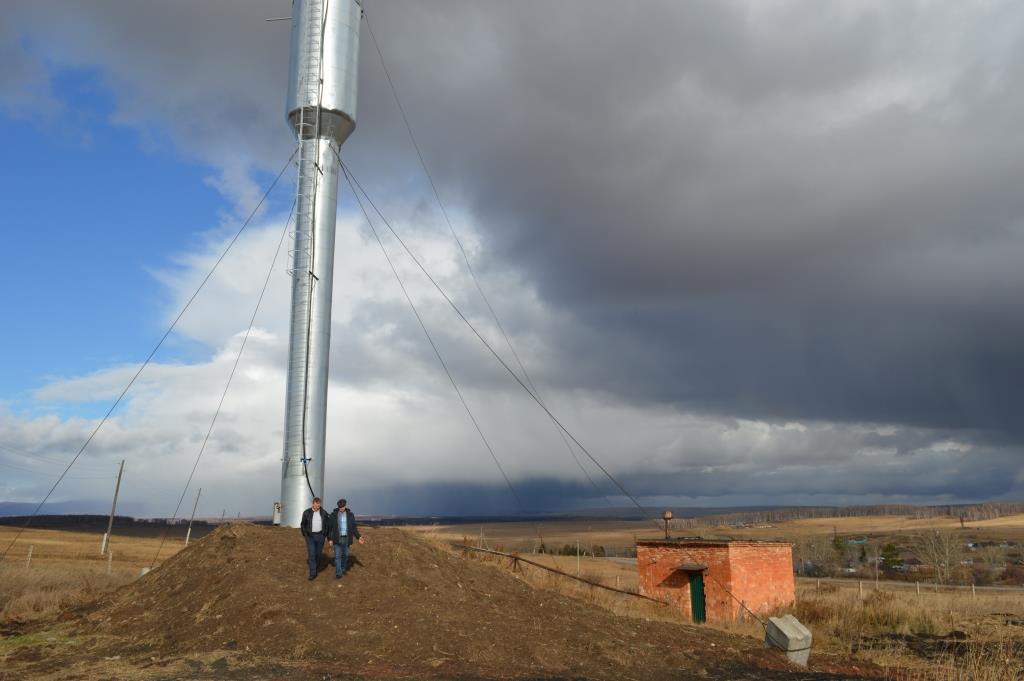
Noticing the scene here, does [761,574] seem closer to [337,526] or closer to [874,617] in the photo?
[874,617]

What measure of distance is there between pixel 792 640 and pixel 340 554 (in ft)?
35.0

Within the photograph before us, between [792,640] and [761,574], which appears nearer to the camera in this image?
[792,640]

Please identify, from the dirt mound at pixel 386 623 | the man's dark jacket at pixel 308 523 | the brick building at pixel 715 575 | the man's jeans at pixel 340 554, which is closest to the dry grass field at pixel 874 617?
the brick building at pixel 715 575

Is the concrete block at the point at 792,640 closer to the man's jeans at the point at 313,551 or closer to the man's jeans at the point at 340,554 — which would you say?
the man's jeans at the point at 340,554

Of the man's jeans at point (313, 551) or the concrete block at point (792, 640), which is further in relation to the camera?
the concrete block at point (792, 640)

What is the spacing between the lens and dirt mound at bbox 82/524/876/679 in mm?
14906

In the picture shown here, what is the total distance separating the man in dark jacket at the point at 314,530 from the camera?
17375mm

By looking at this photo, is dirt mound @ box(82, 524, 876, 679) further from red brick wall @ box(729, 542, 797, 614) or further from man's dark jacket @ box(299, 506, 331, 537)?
red brick wall @ box(729, 542, 797, 614)

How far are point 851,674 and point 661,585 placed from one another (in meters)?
15.5

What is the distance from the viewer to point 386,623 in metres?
16.0

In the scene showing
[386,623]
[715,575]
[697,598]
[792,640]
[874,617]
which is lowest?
[874,617]

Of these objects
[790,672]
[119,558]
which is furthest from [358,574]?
[119,558]

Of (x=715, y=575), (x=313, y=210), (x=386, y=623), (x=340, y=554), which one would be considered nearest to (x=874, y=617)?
(x=715, y=575)

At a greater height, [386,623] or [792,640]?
[386,623]
